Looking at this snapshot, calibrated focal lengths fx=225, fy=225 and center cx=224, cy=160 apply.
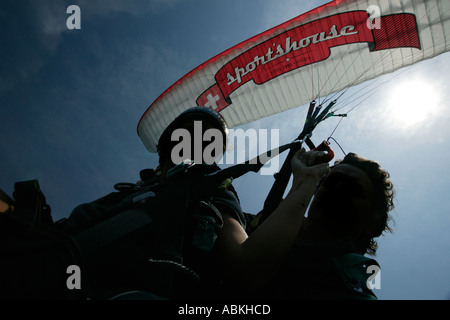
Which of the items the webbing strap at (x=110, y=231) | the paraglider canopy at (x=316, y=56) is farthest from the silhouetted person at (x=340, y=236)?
the paraglider canopy at (x=316, y=56)

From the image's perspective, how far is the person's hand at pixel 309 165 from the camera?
6.04ft

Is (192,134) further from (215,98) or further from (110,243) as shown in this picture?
(215,98)

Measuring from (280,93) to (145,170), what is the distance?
6432mm

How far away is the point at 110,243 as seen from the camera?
1.27m

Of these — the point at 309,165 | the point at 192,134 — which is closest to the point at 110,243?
the point at 192,134

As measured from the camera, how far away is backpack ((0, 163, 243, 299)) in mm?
1121

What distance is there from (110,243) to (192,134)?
4.27 ft

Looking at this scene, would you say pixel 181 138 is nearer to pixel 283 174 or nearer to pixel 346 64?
pixel 283 174

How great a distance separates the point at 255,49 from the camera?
7.09 metres

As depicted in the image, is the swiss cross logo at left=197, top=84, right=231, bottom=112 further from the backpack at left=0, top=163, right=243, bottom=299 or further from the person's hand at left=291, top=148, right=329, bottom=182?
the backpack at left=0, top=163, right=243, bottom=299

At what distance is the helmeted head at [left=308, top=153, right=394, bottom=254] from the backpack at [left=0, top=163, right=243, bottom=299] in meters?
1.29

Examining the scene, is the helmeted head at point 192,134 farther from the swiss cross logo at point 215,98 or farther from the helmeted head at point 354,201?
the swiss cross logo at point 215,98
